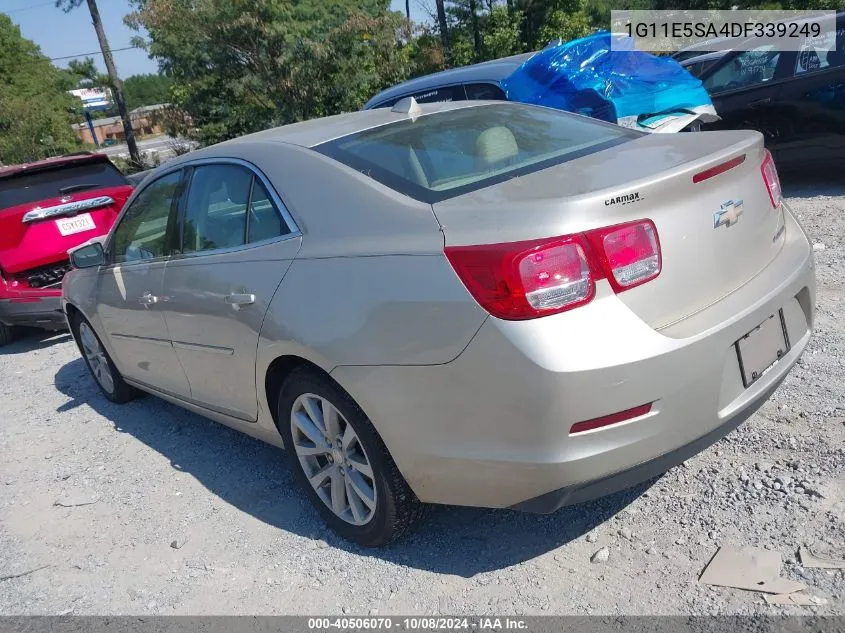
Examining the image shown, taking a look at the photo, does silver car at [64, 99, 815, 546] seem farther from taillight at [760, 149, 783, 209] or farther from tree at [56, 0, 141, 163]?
tree at [56, 0, 141, 163]

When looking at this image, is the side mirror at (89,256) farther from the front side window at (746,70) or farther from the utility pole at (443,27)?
the utility pole at (443,27)

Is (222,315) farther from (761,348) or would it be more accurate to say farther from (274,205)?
(761,348)

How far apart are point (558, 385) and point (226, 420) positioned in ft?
6.69

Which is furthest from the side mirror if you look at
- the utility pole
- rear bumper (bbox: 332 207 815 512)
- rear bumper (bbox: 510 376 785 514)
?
the utility pole

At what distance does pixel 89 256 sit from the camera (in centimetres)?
458

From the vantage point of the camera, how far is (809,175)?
770 centimetres

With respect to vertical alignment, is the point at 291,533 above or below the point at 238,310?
below

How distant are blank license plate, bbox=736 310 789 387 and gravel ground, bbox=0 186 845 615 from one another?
0.58m

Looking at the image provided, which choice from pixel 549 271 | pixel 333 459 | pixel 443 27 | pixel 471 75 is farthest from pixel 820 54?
Answer: pixel 443 27

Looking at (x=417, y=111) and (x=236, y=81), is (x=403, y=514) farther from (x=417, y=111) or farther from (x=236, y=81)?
(x=236, y=81)

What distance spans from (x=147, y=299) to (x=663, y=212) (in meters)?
2.75

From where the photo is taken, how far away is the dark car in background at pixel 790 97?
6711 mm

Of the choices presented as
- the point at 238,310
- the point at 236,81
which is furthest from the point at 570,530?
the point at 236,81

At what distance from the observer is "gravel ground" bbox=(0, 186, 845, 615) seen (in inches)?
102
